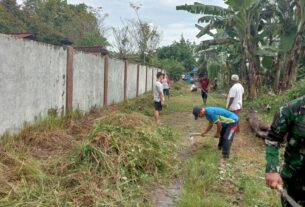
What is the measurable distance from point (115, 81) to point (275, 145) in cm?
1234

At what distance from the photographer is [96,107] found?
1218 centimetres

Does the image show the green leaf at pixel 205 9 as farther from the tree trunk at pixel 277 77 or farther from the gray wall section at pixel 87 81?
the gray wall section at pixel 87 81

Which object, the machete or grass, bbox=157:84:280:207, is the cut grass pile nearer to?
grass, bbox=157:84:280:207

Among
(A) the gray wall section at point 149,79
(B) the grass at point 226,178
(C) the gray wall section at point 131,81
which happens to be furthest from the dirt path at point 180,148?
(A) the gray wall section at point 149,79

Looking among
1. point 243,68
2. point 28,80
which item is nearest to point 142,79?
point 243,68

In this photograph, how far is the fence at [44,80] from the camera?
6586 mm

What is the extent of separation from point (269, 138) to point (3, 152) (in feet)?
13.9

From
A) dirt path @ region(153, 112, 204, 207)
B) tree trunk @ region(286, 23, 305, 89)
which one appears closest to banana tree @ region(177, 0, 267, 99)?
tree trunk @ region(286, 23, 305, 89)

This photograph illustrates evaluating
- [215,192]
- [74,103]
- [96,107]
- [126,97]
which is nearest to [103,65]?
[96,107]

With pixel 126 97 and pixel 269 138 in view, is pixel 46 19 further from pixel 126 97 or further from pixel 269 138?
pixel 269 138

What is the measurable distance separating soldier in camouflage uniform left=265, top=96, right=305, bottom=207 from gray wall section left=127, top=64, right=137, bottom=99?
602 inches

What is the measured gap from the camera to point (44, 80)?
819cm

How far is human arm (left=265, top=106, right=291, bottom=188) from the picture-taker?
9.48ft

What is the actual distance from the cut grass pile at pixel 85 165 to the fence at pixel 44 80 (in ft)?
1.67
